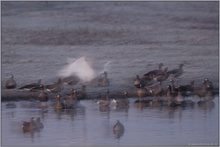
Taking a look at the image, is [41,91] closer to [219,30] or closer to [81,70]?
[81,70]

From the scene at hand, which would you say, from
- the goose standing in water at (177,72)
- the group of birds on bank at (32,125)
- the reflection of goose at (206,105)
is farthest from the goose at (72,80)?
the reflection of goose at (206,105)

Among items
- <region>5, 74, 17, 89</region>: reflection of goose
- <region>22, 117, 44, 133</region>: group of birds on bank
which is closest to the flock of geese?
<region>5, 74, 17, 89</region>: reflection of goose

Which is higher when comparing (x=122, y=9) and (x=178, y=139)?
(x=122, y=9)

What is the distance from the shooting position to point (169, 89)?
5.98 meters

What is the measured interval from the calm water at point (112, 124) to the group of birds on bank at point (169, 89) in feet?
0.15

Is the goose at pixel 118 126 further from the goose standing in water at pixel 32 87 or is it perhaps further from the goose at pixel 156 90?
the goose standing in water at pixel 32 87

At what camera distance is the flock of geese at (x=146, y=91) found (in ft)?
19.5

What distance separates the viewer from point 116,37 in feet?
19.6

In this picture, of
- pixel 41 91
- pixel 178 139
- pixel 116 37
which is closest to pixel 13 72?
pixel 41 91

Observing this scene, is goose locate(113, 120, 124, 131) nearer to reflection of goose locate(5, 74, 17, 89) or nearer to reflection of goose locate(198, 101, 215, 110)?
reflection of goose locate(198, 101, 215, 110)

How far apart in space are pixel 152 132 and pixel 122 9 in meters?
0.74

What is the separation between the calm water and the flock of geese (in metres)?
0.04

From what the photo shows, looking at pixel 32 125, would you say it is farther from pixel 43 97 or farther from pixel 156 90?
pixel 156 90

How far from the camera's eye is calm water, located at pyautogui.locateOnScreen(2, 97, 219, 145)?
5887 mm
